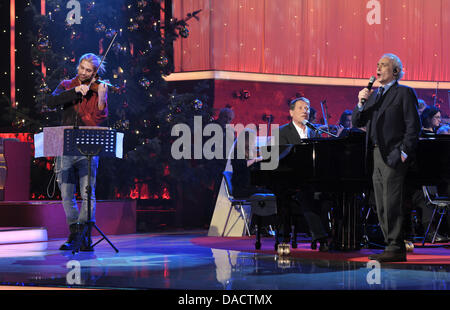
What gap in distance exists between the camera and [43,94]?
803 cm

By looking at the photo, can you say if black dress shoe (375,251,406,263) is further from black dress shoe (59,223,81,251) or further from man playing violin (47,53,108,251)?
black dress shoe (59,223,81,251)

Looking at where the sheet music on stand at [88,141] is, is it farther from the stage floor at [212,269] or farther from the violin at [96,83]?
the stage floor at [212,269]

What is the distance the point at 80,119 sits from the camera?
5867mm

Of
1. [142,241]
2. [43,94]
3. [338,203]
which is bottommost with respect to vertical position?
[142,241]

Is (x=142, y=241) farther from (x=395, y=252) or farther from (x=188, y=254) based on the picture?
(x=395, y=252)

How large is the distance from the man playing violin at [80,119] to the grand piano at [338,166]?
146cm

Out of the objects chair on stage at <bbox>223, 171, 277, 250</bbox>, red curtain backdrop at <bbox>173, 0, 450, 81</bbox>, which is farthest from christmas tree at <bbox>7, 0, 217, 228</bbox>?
chair on stage at <bbox>223, 171, 277, 250</bbox>

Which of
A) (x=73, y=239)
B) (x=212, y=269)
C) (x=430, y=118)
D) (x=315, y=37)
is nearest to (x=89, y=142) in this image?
(x=73, y=239)

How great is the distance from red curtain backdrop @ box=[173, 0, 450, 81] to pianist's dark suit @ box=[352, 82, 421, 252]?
226 inches

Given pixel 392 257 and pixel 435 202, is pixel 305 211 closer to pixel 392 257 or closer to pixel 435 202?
pixel 392 257

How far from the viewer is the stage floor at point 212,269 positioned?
147 inches

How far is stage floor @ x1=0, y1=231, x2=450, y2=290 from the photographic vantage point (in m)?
3.72

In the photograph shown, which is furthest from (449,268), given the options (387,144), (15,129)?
(15,129)

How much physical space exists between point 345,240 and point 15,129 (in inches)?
200
